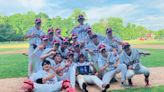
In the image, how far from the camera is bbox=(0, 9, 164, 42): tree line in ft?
217

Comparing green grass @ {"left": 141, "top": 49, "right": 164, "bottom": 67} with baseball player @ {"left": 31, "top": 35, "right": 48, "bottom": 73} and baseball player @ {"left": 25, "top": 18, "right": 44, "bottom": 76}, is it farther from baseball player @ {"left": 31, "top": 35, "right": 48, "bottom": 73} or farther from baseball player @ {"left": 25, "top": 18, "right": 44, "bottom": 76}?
baseball player @ {"left": 31, "top": 35, "right": 48, "bottom": 73}

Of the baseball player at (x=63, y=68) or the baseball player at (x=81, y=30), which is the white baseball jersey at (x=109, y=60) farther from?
the baseball player at (x=81, y=30)

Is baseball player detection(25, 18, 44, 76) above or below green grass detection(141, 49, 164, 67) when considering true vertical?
above

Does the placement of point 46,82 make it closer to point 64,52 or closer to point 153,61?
point 64,52

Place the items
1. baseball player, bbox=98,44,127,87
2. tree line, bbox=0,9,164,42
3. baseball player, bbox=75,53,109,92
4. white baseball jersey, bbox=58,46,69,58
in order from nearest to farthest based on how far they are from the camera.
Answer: baseball player, bbox=75,53,109,92
baseball player, bbox=98,44,127,87
white baseball jersey, bbox=58,46,69,58
tree line, bbox=0,9,164,42

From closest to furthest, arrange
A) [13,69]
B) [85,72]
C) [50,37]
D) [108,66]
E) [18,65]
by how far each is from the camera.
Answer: [108,66] < [85,72] < [50,37] < [13,69] < [18,65]

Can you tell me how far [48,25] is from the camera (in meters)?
87.2

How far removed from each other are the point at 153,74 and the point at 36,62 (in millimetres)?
4244

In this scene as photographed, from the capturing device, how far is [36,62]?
939 cm

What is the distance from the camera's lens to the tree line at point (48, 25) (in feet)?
217

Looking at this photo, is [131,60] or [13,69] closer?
[131,60]

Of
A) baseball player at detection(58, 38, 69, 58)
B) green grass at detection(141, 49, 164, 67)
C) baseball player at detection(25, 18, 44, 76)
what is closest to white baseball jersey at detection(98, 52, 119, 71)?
baseball player at detection(58, 38, 69, 58)

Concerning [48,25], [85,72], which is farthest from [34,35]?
[48,25]

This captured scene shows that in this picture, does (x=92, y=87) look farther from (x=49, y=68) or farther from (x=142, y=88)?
(x=49, y=68)
